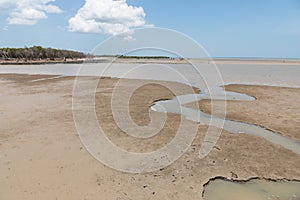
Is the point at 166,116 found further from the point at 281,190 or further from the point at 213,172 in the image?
the point at 281,190

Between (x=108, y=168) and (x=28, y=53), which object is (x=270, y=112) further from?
(x=28, y=53)

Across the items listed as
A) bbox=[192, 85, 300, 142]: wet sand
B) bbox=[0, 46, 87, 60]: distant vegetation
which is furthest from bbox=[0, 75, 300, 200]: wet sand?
bbox=[0, 46, 87, 60]: distant vegetation

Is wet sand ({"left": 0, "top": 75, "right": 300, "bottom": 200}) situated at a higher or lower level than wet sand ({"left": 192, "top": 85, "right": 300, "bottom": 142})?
lower

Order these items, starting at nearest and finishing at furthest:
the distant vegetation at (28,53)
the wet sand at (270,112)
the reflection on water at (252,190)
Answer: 1. the reflection on water at (252,190)
2. the wet sand at (270,112)
3. the distant vegetation at (28,53)

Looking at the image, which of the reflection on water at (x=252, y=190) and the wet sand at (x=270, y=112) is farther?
the wet sand at (x=270, y=112)

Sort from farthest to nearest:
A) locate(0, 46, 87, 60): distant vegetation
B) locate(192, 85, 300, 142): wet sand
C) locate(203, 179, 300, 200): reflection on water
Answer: locate(0, 46, 87, 60): distant vegetation → locate(192, 85, 300, 142): wet sand → locate(203, 179, 300, 200): reflection on water

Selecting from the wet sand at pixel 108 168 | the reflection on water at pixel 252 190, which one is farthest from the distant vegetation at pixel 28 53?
the reflection on water at pixel 252 190

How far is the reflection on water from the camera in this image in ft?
19.8

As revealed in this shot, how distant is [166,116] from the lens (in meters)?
13.7

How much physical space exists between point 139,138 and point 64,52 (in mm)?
124734

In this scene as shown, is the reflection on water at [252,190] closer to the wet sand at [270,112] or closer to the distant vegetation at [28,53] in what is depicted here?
the wet sand at [270,112]

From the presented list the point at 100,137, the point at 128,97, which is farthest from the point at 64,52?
the point at 100,137

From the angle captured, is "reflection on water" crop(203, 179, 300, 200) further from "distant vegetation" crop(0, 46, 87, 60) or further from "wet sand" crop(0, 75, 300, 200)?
"distant vegetation" crop(0, 46, 87, 60)

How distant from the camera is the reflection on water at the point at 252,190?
602cm
